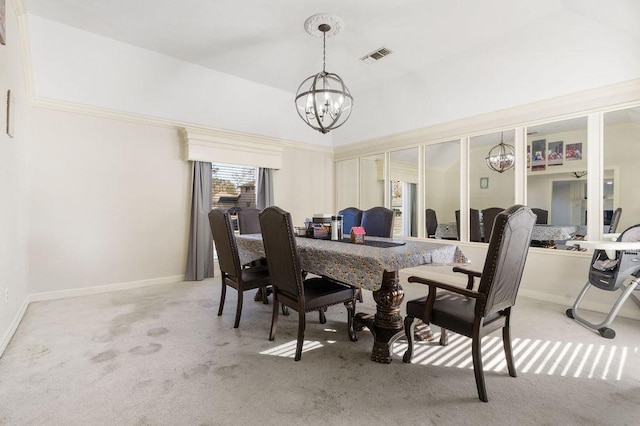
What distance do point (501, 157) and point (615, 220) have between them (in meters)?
1.36

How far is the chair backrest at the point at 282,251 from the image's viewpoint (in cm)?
216

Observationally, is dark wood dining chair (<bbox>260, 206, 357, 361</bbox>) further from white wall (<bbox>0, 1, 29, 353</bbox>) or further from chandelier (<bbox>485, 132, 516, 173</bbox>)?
chandelier (<bbox>485, 132, 516, 173</bbox>)

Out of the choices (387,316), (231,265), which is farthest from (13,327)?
(387,316)

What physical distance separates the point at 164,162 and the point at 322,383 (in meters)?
3.86

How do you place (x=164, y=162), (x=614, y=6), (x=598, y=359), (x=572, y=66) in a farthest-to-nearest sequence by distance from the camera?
(x=164, y=162), (x=572, y=66), (x=614, y=6), (x=598, y=359)

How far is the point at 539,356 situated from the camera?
226cm

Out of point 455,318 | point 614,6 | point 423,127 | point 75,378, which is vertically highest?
point 614,6

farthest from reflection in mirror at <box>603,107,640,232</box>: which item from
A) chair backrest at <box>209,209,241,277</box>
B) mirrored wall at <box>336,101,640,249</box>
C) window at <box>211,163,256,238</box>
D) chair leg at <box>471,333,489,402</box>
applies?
window at <box>211,163,256,238</box>

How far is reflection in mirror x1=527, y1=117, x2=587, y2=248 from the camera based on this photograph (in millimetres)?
3457

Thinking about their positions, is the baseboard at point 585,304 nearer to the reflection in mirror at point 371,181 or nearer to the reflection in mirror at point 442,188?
the reflection in mirror at point 442,188

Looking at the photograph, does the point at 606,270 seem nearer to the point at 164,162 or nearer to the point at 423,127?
the point at 423,127

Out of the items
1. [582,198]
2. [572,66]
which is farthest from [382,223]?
[572,66]

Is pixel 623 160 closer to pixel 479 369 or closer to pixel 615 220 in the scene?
pixel 615 220

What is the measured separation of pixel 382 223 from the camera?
351 centimetres
